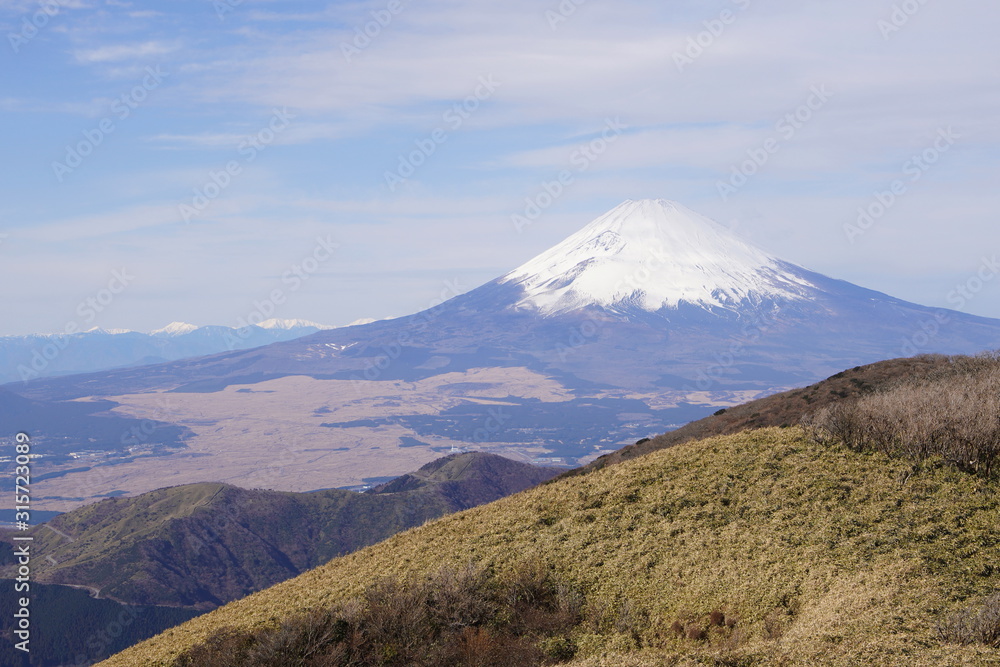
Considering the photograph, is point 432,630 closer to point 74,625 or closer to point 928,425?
point 928,425

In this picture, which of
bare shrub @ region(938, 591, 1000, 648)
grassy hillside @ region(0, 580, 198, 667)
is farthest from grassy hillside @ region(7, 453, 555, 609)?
bare shrub @ region(938, 591, 1000, 648)

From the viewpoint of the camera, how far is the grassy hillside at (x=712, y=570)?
19.3 m

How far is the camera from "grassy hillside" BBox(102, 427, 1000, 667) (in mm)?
19266

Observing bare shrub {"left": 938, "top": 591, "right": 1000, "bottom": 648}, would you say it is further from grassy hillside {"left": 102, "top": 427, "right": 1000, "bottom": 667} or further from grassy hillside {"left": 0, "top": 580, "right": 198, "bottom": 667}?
grassy hillside {"left": 0, "top": 580, "right": 198, "bottom": 667}

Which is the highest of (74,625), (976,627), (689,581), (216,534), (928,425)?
(928,425)

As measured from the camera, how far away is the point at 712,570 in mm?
23891

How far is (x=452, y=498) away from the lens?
16525cm

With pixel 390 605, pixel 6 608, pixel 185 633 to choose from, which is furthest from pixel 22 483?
pixel 6 608

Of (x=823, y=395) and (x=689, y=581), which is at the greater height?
(x=823, y=395)

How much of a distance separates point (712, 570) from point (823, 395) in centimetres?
3472

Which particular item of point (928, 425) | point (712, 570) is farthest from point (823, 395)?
point (712, 570)

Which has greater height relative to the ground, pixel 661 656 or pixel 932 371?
pixel 932 371

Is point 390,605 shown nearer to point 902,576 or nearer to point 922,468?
point 902,576

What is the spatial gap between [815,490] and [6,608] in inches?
5470
